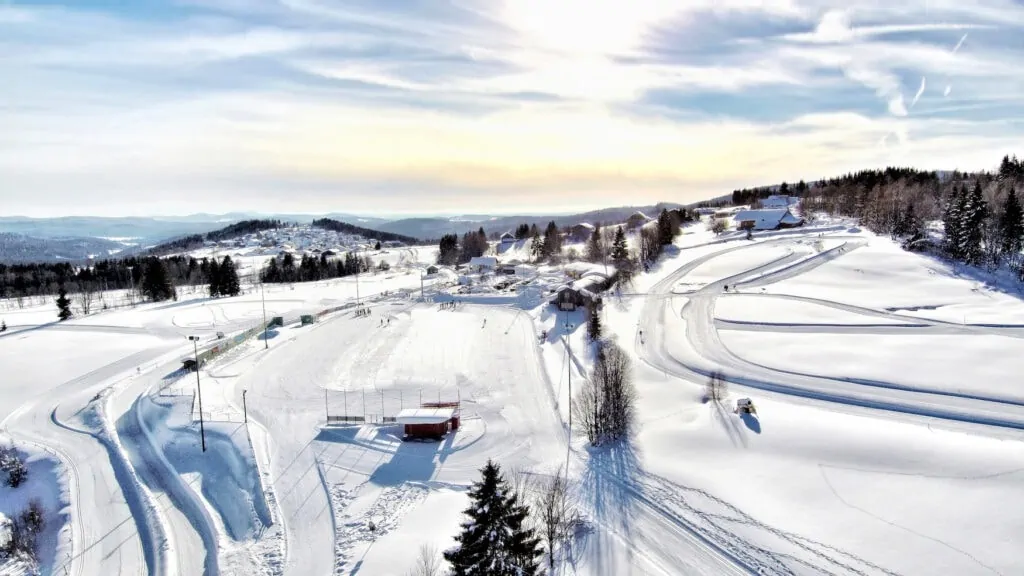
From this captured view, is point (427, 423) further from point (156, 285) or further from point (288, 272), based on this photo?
point (288, 272)

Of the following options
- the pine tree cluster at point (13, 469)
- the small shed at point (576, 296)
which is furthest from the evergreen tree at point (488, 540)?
the small shed at point (576, 296)

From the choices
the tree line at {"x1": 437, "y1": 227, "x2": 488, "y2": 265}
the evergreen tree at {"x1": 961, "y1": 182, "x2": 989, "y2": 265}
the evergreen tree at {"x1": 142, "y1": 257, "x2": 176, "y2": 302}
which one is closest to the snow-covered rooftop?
the evergreen tree at {"x1": 961, "y1": 182, "x2": 989, "y2": 265}

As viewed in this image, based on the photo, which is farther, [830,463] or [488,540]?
[830,463]

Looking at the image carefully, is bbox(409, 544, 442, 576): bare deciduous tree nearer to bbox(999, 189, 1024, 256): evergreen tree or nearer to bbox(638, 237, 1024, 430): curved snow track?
bbox(638, 237, 1024, 430): curved snow track

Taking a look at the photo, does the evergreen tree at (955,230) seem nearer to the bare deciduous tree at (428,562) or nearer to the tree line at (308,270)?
the bare deciduous tree at (428,562)

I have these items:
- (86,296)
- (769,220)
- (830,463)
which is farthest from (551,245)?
(830,463)

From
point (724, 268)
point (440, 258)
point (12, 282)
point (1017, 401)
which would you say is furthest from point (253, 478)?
point (12, 282)
